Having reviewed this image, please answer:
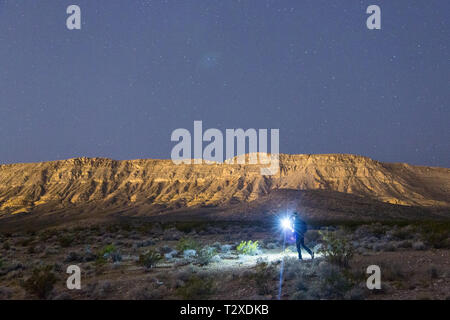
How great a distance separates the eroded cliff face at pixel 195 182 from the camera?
93.5 m

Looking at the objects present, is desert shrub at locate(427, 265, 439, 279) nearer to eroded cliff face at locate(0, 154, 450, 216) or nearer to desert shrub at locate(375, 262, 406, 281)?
desert shrub at locate(375, 262, 406, 281)

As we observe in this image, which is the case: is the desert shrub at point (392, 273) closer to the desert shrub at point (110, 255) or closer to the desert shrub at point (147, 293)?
the desert shrub at point (147, 293)

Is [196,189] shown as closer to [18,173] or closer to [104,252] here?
[18,173]

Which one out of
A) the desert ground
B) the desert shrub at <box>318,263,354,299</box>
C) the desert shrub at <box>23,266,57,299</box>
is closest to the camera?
the desert shrub at <box>318,263,354,299</box>

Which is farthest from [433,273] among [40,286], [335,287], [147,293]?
[40,286]

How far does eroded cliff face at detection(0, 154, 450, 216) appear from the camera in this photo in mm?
93500

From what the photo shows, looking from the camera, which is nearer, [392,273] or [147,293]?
[147,293]

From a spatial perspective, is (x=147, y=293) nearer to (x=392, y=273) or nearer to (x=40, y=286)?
(x=40, y=286)

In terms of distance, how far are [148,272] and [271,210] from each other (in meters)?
52.0

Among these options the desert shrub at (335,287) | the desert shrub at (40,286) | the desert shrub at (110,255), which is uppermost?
the desert shrub at (335,287)

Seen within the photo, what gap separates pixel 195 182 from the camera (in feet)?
351

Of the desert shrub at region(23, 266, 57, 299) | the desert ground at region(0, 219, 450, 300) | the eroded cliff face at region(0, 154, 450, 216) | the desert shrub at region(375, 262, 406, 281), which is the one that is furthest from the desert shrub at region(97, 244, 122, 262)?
the eroded cliff face at region(0, 154, 450, 216)

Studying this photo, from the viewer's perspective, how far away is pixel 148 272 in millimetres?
12992

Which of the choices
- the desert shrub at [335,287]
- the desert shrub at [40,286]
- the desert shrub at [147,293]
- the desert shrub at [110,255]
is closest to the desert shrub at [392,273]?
the desert shrub at [335,287]
